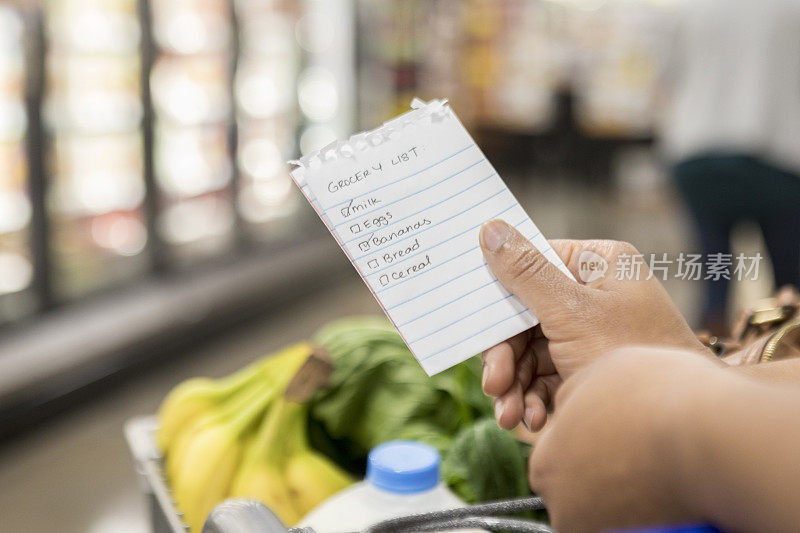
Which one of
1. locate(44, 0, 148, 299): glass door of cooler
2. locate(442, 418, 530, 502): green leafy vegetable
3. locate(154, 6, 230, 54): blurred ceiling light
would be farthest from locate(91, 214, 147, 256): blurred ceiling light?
locate(442, 418, 530, 502): green leafy vegetable

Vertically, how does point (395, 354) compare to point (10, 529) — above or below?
above

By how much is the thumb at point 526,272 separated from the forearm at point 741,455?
22 centimetres

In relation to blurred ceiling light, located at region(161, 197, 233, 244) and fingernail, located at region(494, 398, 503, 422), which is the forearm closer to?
fingernail, located at region(494, 398, 503, 422)

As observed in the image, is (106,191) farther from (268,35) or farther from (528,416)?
(528,416)

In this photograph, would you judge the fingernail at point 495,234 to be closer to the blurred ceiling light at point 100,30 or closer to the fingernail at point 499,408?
the fingernail at point 499,408

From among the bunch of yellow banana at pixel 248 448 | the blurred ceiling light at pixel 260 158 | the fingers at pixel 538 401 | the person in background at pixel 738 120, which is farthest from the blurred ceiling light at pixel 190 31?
the fingers at pixel 538 401

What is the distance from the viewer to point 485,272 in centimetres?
72

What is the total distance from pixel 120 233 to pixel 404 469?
3.57 metres

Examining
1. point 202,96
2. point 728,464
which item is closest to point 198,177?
point 202,96

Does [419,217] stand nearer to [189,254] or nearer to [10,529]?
[10,529]

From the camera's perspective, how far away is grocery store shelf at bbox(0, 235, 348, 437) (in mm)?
3195

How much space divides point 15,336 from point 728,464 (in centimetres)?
349

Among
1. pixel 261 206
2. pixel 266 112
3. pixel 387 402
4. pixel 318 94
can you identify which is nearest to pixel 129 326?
pixel 261 206

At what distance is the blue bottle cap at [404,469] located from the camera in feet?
3.18
